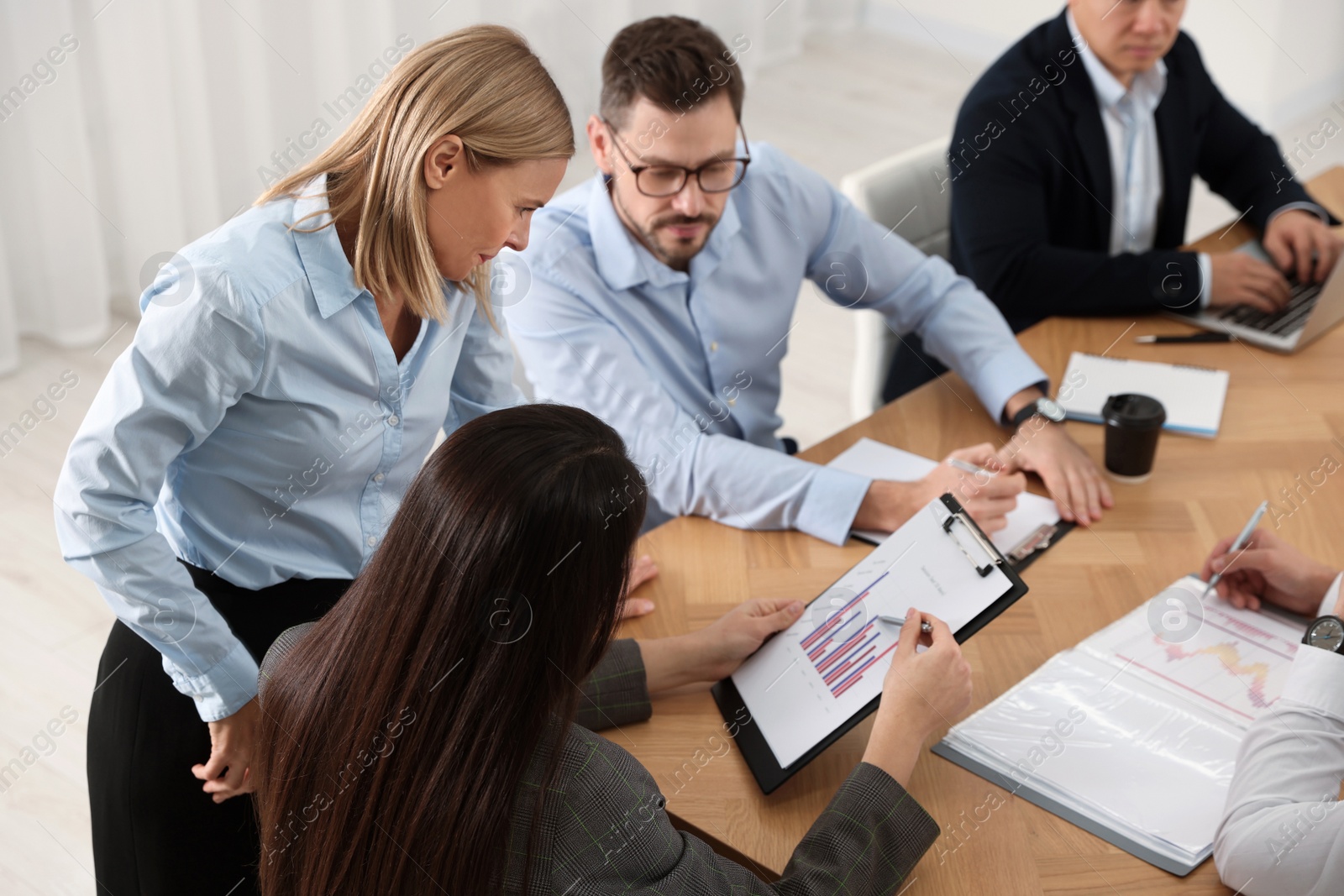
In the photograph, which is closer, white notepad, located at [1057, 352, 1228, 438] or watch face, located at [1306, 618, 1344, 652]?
watch face, located at [1306, 618, 1344, 652]

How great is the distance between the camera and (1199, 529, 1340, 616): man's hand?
1.47 m

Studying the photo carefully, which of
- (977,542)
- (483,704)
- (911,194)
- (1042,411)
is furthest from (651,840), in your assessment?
(911,194)

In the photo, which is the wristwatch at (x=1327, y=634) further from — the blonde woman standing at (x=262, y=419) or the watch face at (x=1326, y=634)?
the blonde woman standing at (x=262, y=419)

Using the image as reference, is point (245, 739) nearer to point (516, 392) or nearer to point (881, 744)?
point (516, 392)

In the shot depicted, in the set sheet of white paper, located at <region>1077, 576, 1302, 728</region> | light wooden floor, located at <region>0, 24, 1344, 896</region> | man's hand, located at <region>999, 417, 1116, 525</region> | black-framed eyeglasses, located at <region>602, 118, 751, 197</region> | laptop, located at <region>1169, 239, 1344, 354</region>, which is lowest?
light wooden floor, located at <region>0, 24, 1344, 896</region>

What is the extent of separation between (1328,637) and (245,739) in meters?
1.22

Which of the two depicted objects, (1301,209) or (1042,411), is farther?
(1301,209)

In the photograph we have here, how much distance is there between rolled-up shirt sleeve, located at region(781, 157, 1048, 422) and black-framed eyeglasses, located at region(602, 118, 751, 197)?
0.23 meters

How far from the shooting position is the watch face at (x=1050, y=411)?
71.3 inches

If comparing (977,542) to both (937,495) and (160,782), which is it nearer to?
(937,495)

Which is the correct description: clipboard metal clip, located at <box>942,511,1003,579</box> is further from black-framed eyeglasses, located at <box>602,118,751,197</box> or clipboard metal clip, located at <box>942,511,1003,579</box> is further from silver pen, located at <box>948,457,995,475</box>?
black-framed eyeglasses, located at <box>602,118,751,197</box>

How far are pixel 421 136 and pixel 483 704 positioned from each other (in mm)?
634

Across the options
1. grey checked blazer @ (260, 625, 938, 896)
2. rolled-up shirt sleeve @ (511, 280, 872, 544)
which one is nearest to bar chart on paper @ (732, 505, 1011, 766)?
grey checked blazer @ (260, 625, 938, 896)

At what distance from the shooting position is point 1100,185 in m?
2.41
